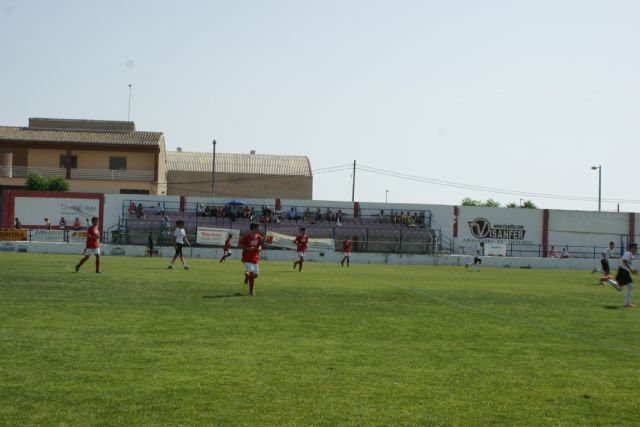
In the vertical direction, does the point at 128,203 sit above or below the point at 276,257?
above

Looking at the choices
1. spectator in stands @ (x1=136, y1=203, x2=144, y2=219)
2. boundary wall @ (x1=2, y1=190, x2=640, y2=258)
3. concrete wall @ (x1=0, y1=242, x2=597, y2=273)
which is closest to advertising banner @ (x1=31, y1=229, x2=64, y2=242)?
concrete wall @ (x1=0, y1=242, x2=597, y2=273)

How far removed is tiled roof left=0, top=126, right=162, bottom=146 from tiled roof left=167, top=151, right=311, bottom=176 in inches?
349

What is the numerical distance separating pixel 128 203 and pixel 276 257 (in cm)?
1588

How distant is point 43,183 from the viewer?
6350cm

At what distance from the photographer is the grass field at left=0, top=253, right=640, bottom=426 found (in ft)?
23.7

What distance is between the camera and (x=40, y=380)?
809cm

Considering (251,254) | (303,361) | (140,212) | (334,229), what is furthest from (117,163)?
(303,361)

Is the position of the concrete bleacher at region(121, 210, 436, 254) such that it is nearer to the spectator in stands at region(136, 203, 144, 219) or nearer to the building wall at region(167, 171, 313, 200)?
the spectator in stands at region(136, 203, 144, 219)

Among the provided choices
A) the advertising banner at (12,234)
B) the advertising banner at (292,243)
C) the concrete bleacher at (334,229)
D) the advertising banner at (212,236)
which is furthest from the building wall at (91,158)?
the advertising banner at (292,243)

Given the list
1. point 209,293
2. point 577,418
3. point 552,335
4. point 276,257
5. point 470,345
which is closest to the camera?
point 577,418

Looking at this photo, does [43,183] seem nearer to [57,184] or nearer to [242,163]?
[57,184]

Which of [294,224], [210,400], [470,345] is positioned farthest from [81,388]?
[294,224]

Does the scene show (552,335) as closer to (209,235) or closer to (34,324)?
(34,324)

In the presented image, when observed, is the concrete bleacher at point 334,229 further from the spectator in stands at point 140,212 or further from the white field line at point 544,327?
the white field line at point 544,327
